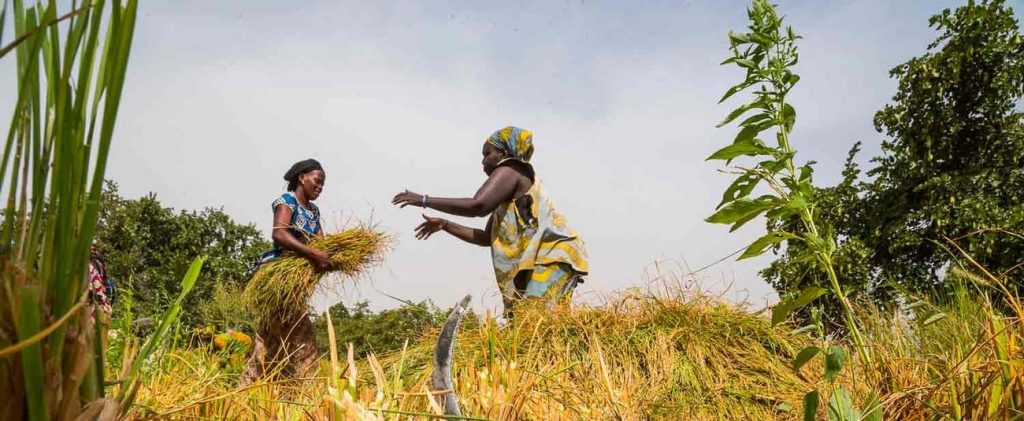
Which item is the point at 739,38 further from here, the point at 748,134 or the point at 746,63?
the point at 748,134

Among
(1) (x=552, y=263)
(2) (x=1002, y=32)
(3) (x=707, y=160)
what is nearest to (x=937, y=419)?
(3) (x=707, y=160)

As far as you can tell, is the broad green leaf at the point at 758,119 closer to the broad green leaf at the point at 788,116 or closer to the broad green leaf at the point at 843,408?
the broad green leaf at the point at 788,116

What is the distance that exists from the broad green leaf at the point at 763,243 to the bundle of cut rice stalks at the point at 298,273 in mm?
3216

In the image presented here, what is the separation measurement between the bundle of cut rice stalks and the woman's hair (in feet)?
1.20

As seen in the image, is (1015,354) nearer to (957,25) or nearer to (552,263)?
(552,263)

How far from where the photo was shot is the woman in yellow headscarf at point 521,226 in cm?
370

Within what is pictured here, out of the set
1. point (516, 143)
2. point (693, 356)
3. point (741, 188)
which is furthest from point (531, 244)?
point (741, 188)

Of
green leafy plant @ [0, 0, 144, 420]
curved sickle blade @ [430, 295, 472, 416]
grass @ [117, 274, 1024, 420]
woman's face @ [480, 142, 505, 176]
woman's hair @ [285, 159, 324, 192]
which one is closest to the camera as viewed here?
green leafy plant @ [0, 0, 144, 420]

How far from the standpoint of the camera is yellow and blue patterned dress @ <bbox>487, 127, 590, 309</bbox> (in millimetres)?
3738

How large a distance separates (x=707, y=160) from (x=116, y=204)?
11.3 meters

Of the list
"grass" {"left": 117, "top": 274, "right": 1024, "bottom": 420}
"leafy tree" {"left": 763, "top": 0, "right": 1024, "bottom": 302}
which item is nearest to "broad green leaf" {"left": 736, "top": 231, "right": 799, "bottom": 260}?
"grass" {"left": 117, "top": 274, "right": 1024, "bottom": 420}

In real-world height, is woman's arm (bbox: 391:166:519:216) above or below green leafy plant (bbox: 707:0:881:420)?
above

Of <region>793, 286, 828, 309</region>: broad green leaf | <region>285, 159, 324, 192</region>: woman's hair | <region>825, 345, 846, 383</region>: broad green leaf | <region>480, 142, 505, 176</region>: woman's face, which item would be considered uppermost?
<region>285, 159, 324, 192</region>: woman's hair

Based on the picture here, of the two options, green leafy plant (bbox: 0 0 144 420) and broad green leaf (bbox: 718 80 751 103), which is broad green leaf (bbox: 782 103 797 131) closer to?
broad green leaf (bbox: 718 80 751 103)
